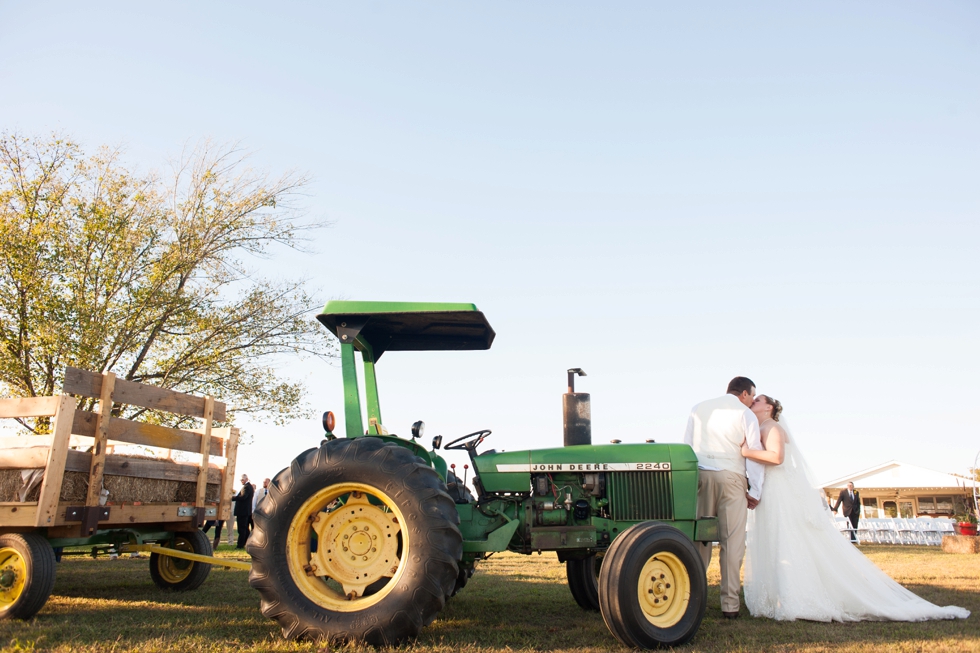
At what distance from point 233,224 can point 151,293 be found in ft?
8.26

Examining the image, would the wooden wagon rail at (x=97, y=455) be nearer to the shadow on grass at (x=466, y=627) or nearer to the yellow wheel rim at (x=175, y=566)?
the yellow wheel rim at (x=175, y=566)

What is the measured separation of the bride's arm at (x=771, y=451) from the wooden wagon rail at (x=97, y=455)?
5206mm

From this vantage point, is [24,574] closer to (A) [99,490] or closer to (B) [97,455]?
(A) [99,490]

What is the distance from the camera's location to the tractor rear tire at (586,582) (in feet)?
19.7

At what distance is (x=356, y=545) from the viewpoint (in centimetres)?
457

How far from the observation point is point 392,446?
14.8 feet

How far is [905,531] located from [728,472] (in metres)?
19.3

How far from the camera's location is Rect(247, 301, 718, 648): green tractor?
423 centimetres

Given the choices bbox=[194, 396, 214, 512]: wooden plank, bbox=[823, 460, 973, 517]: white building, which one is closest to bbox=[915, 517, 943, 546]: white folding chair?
bbox=[823, 460, 973, 517]: white building

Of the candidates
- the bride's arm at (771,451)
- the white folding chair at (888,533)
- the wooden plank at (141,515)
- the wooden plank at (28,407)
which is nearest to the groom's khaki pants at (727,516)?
the bride's arm at (771,451)

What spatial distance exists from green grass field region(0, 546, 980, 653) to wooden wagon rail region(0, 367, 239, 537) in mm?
739

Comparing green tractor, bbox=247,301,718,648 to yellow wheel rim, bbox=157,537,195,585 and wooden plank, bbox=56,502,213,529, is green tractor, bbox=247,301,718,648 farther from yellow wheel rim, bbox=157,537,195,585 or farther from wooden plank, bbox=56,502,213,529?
yellow wheel rim, bbox=157,537,195,585

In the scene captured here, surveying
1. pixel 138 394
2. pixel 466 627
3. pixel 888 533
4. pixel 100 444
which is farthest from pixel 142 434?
pixel 888 533

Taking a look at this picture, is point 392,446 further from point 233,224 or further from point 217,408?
point 233,224
